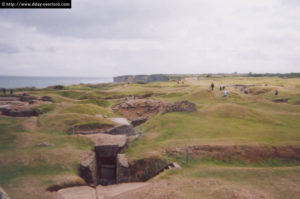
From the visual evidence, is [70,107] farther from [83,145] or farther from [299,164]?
[299,164]

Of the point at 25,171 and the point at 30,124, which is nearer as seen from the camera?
the point at 25,171

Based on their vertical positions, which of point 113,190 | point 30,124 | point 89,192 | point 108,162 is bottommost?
point 108,162

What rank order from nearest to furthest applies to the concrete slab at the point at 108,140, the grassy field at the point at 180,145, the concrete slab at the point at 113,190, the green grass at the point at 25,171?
the grassy field at the point at 180,145 → the concrete slab at the point at 113,190 → the green grass at the point at 25,171 → the concrete slab at the point at 108,140

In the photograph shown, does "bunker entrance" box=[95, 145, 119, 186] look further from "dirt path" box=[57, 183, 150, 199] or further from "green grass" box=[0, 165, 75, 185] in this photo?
"dirt path" box=[57, 183, 150, 199]

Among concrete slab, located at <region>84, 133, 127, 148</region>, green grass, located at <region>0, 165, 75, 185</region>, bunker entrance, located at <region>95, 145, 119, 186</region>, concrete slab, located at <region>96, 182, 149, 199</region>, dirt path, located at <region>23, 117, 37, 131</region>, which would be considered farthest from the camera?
dirt path, located at <region>23, 117, 37, 131</region>

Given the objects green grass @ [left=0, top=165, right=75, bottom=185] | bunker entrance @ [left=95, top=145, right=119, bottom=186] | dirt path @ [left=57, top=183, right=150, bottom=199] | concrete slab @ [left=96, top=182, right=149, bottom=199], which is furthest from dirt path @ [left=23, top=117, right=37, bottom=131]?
concrete slab @ [left=96, top=182, right=149, bottom=199]

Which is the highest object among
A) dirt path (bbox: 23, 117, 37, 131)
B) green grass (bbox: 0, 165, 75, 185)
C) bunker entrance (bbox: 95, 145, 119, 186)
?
dirt path (bbox: 23, 117, 37, 131)

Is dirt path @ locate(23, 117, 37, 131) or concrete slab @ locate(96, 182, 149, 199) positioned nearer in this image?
concrete slab @ locate(96, 182, 149, 199)

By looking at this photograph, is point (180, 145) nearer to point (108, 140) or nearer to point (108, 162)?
point (108, 162)

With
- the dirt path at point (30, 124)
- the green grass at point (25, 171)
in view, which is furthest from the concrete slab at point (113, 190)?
the dirt path at point (30, 124)

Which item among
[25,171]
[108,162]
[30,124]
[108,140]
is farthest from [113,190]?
[30,124]

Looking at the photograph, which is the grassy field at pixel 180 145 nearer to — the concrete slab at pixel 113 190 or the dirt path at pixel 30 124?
the dirt path at pixel 30 124

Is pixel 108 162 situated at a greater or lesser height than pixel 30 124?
lesser

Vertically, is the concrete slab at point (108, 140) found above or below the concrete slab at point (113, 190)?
above
